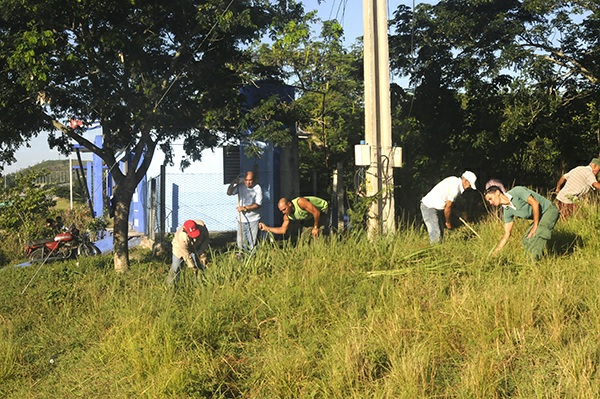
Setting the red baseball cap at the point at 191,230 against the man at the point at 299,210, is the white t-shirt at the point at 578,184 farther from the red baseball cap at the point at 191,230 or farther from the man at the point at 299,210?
the red baseball cap at the point at 191,230

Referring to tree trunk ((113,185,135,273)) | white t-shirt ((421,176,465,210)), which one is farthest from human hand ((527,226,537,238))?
tree trunk ((113,185,135,273))

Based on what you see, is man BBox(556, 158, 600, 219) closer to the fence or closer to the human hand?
the human hand

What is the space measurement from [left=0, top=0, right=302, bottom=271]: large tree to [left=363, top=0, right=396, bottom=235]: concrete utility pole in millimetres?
2096

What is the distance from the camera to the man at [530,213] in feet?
23.1

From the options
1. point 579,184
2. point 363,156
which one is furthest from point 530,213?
point 579,184

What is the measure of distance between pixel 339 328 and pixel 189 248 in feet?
11.8

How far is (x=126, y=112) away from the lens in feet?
36.2

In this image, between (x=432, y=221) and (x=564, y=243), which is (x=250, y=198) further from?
(x=564, y=243)

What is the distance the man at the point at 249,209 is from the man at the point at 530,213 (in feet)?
12.8

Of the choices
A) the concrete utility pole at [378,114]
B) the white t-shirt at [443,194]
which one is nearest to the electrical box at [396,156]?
the concrete utility pole at [378,114]

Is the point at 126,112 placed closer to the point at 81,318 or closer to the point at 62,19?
the point at 62,19

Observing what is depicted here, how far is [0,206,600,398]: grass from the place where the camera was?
16.1ft

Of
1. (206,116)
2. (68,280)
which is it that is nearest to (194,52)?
(206,116)

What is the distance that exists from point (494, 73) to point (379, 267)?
7.20m
